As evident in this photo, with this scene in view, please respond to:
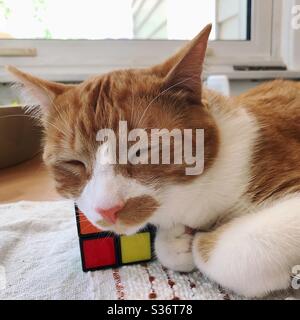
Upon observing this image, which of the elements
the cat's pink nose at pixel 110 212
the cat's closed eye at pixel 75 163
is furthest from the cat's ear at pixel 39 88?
the cat's pink nose at pixel 110 212

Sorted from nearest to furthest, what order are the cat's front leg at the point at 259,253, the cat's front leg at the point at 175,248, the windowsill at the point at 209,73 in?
1. the cat's front leg at the point at 259,253
2. the cat's front leg at the point at 175,248
3. the windowsill at the point at 209,73

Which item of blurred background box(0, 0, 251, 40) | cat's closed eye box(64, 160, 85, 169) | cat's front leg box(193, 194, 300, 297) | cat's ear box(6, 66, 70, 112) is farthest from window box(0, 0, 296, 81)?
cat's front leg box(193, 194, 300, 297)

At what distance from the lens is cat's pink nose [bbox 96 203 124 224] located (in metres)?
0.45

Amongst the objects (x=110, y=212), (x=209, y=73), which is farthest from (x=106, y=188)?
(x=209, y=73)

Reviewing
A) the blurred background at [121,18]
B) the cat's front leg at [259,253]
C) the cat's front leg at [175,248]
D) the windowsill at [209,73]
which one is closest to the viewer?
the cat's front leg at [259,253]

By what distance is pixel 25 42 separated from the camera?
1455 mm

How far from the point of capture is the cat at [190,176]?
0.45 m

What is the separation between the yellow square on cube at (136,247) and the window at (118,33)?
3.30 ft

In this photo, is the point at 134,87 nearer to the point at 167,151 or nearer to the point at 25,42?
the point at 167,151

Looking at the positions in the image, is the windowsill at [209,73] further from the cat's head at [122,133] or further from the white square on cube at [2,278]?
the white square on cube at [2,278]

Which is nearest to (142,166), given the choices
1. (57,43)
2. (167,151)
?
(167,151)

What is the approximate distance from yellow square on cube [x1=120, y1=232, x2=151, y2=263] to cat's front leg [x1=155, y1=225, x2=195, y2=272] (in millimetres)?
19

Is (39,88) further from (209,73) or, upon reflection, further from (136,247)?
(209,73)

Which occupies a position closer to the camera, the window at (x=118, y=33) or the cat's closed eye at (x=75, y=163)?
the cat's closed eye at (x=75, y=163)
